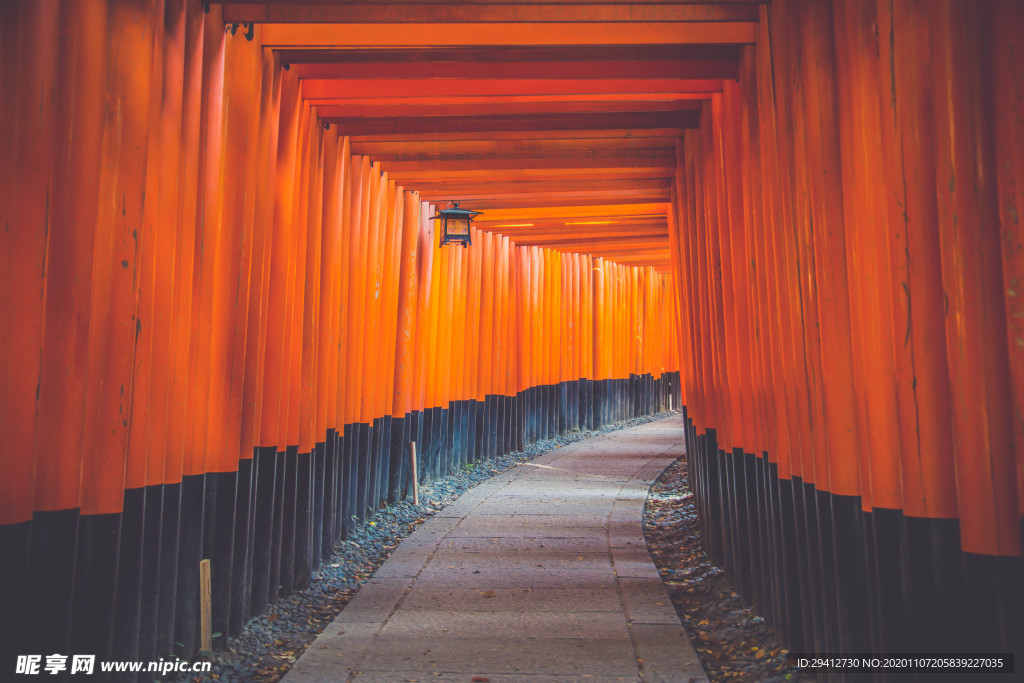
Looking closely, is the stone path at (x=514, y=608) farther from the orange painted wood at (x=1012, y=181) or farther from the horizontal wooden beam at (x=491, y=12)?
the horizontal wooden beam at (x=491, y=12)

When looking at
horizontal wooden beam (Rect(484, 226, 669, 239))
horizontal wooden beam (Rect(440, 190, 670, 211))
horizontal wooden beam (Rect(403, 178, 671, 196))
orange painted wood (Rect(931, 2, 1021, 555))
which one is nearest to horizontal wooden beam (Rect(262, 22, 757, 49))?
orange painted wood (Rect(931, 2, 1021, 555))

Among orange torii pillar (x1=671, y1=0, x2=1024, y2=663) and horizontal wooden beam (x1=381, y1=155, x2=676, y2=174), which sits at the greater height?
horizontal wooden beam (x1=381, y1=155, x2=676, y2=174)

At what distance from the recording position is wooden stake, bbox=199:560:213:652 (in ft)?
14.8

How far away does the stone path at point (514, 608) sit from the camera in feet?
14.3

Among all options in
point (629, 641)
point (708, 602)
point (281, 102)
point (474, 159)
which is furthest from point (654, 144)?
point (629, 641)

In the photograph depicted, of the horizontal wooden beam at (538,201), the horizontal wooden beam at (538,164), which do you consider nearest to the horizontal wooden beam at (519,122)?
the horizontal wooden beam at (538,164)

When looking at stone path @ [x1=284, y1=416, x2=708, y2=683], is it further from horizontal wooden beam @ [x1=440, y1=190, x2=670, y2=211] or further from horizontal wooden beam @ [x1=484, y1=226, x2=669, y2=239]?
horizontal wooden beam @ [x1=484, y1=226, x2=669, y2=239]

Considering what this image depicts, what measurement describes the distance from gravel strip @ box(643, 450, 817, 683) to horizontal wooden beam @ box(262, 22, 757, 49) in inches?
151

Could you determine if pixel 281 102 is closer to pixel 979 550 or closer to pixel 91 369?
pixel 91 369

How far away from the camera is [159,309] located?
157 inches

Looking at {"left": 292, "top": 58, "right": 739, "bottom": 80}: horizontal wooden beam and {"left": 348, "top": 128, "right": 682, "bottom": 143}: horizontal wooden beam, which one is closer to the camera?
{"left": 292, "top": 58, "right": 739, "bottom": 80}: horizontal wooden beam

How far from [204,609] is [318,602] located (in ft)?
5.16

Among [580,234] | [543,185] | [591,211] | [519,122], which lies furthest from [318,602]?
[580,234]

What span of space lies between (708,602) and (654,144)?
4.58 m
